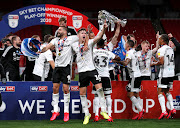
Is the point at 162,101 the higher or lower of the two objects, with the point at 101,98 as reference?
lower

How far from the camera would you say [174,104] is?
27.1ft

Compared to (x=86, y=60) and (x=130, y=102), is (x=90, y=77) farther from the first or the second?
(x=130, y=102)

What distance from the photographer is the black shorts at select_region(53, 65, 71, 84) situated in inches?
286

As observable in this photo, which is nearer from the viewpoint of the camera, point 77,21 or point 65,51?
point 65,51

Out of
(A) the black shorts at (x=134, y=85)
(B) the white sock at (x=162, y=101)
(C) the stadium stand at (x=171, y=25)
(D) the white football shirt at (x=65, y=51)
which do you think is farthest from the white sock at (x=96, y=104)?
(C) the stadium stand at (x=171, y=25)

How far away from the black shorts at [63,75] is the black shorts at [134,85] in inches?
56.9

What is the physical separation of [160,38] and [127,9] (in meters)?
20.3

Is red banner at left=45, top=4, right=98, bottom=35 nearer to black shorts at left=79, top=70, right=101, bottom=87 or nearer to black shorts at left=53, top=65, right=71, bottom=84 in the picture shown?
black shorts at left=53, top=65, right=71, bottom=84

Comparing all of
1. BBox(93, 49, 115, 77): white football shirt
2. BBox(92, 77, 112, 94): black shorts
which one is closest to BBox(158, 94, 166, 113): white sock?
BBox(92, 77, 112, 94): black shorts

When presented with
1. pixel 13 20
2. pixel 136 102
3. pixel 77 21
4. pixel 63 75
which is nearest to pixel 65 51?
pixel 63 75

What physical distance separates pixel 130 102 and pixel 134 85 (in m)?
0.43

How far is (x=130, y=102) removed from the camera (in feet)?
26.7

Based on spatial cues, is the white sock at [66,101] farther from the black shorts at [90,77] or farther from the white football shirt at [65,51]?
the white football shirt at [65,51]

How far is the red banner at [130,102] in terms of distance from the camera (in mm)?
8062
